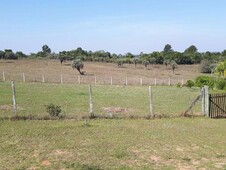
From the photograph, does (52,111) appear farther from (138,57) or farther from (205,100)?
(138,57)

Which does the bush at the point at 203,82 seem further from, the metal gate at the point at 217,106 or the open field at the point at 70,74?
the metal gate at the point at 217,106

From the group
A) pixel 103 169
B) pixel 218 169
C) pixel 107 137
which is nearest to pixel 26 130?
pixel 107 137

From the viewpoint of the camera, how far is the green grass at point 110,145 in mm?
9398

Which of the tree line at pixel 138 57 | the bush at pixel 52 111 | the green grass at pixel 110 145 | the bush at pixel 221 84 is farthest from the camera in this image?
the tree line at pixel 138 57

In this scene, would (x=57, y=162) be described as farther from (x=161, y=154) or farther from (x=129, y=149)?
(x=161, y=154)

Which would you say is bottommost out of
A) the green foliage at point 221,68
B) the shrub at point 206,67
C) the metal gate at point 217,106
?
the shrub at point 206,67

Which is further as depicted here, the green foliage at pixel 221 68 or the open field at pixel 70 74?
the open field at pixel 70 74

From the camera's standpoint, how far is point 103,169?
8867 millimetres

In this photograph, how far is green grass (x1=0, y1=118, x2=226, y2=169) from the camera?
9.40m

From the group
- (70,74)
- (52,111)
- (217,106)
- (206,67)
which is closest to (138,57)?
(206,67)

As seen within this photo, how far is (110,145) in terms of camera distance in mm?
11102

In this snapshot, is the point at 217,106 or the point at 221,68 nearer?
the point at 217,106

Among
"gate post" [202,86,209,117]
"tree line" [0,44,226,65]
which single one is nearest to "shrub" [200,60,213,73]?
"tree line" [0,44,226,65]

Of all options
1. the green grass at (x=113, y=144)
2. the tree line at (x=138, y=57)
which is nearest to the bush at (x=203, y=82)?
the green grass at (x=113, y=144)
